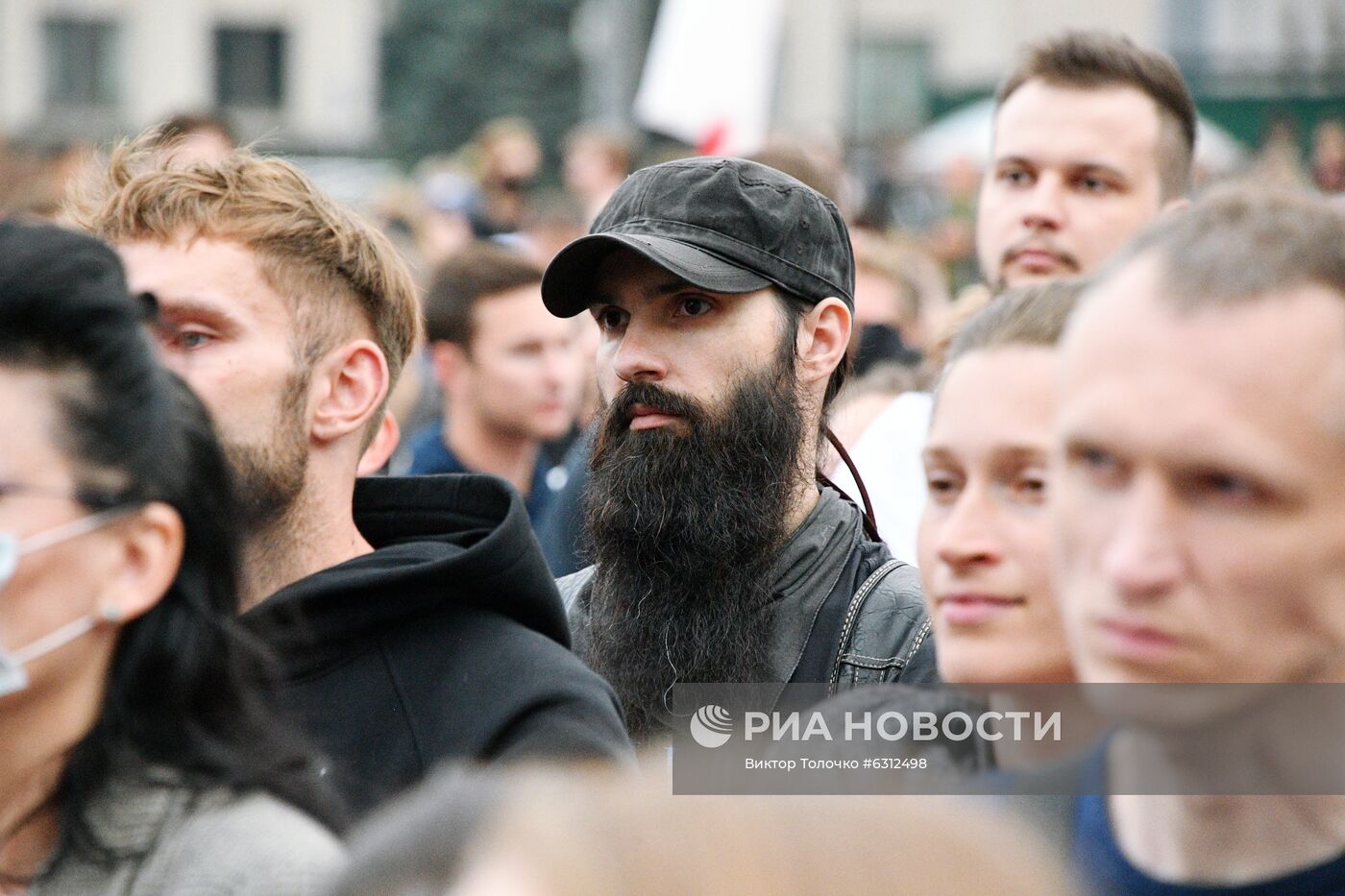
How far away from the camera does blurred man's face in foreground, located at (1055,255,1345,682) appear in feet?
5.12

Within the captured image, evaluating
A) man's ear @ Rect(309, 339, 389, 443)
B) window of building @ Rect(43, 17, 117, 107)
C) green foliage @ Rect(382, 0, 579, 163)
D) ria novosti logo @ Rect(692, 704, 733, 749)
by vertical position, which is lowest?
window of building @ Rect(43, 17, 117, 107)

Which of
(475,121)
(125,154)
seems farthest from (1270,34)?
(125,154)

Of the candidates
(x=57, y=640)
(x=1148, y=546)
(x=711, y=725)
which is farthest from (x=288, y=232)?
(x=1148, y=546)

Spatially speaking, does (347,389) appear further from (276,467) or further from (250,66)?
(250,66)

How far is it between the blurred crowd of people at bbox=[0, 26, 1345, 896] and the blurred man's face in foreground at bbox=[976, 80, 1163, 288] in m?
0.01

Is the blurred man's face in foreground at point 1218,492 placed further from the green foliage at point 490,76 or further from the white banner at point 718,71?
the green foliage at point 490,76

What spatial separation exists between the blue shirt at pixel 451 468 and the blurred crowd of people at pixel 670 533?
1.68 metres

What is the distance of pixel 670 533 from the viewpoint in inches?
150

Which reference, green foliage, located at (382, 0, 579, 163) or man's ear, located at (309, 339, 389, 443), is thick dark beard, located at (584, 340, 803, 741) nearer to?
man's ear, located at (309, 339, 389, 443)

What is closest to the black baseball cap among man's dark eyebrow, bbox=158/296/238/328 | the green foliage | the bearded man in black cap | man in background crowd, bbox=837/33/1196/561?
the bearded man in black cap

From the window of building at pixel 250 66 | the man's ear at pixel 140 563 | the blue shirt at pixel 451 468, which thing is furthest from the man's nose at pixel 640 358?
the window of building at pixel 250 66

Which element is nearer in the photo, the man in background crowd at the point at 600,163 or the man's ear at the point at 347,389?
the man's ear at the point at 347,389

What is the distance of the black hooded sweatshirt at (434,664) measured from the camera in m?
3.03

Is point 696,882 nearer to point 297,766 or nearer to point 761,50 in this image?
point 297,766
